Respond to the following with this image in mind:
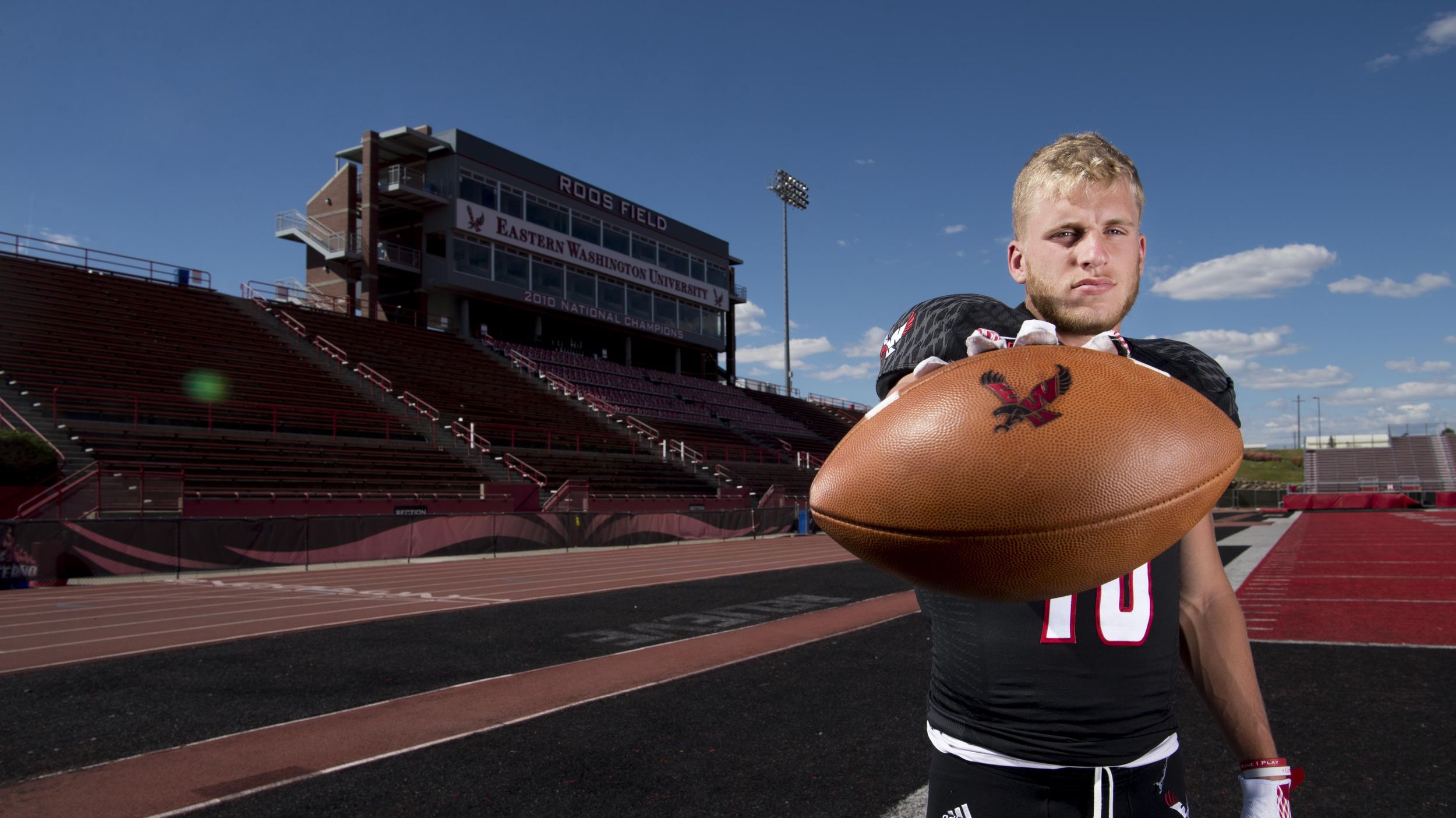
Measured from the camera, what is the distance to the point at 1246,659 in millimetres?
1523

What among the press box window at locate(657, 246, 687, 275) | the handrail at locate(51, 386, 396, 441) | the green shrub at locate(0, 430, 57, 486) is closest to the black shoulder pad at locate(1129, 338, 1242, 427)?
the green shrub at locate(0, 430, 57, 486)

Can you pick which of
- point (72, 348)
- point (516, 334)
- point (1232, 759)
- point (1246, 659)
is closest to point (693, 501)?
point (516, 334)

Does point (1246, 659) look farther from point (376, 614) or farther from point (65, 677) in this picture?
point (376, 614)

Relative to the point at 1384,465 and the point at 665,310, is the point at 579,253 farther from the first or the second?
the point at 1384,465

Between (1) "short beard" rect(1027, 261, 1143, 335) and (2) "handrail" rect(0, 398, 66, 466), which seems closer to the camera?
(1) "short beard" rect(1027, 261, 1143, 335)

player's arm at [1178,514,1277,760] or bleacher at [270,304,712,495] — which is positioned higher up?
bleacher at [270,304,712,495]

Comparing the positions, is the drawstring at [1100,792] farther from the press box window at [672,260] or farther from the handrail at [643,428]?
the press box window at [672,260]

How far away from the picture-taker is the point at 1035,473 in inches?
46.5

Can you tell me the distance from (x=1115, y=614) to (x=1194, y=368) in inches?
18.1

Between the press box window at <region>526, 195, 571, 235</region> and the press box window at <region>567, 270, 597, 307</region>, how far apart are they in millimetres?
1824

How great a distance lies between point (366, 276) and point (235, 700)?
28921 mm

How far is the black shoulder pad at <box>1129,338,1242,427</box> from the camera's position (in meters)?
1.53

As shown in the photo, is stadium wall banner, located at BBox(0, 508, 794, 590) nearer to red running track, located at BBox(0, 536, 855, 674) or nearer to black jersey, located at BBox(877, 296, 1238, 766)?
red running track, located at BBox(0, 536, 855, 674)

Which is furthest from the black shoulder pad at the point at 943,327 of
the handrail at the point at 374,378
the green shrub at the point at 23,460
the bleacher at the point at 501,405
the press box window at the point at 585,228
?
the press box window at the point at 585,228
